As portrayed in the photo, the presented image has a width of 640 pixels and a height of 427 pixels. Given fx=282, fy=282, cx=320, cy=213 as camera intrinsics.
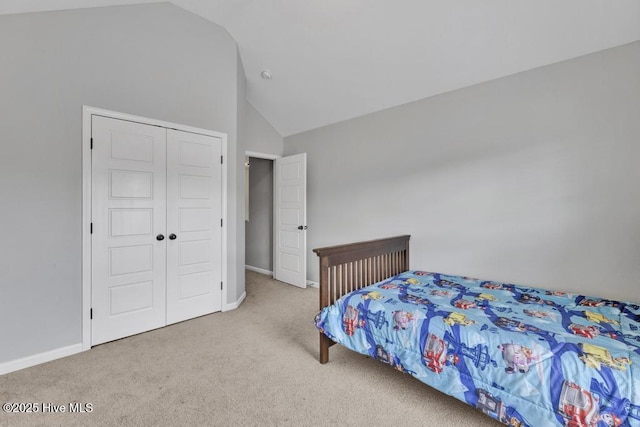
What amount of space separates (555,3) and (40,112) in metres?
3.80

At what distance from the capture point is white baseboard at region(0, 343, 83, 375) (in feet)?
6.55

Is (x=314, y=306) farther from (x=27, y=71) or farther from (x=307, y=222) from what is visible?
(x=27, y=71)

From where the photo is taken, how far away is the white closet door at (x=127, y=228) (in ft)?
7.84

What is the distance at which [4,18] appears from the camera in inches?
78.5

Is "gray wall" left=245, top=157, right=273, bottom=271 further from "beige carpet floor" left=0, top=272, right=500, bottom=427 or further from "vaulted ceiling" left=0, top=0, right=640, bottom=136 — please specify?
"beige carpet floor" left=0, top=272, right=500, bottom=427

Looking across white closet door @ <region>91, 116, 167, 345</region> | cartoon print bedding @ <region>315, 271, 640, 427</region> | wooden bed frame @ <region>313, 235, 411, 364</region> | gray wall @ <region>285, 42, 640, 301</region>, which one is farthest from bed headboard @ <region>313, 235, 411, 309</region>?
white closet door @ <region>91, 116, 167, 345</region>

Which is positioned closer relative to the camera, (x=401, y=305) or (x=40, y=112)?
(x=401, y=305)

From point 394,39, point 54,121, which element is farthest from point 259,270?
point 394,39

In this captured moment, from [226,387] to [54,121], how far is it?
Result: 237 centimetres

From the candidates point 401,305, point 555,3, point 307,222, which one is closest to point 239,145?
point 307,222

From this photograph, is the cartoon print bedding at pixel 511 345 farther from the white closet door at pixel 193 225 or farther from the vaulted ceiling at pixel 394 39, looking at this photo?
the vaulted ceiling at pixel 394 39

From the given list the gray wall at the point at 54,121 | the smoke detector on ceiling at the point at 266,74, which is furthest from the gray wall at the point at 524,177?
the gray wall at the point at 54,121

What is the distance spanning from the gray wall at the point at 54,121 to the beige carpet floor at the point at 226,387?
418 millimetres

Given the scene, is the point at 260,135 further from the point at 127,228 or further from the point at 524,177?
the point at 524,177
